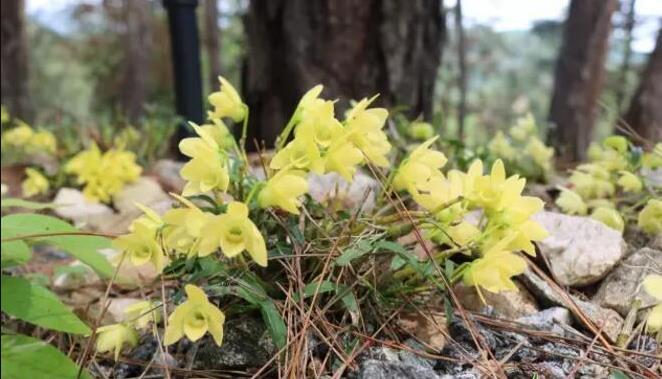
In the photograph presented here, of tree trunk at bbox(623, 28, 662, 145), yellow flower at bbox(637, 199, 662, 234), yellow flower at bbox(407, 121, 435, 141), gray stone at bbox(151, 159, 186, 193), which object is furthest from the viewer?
tree trunk at bbox(623, 28, 662, 145)

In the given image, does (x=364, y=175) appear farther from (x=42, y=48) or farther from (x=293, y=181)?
(x=42, y=48)

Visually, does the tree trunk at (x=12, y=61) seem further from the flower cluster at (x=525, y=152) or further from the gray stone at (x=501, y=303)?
the gray stone at (x=501, y=303)

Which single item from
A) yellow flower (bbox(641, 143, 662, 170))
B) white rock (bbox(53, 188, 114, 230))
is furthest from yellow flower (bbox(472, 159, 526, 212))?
white rock (bbox(53, 188, 114, 230))

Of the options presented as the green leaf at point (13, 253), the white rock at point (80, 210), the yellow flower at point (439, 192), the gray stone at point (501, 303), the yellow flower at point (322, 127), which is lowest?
the white rock at point (80, 210)

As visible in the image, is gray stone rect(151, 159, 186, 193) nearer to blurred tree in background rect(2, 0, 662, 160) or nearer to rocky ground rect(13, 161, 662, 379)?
blurred tree in background rect(2, 0, 662, 160)

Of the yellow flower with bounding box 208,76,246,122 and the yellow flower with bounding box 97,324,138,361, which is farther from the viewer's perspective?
the yellow flower with bounding box 208,76,246,122

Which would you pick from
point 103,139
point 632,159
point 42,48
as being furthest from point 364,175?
point 42,48

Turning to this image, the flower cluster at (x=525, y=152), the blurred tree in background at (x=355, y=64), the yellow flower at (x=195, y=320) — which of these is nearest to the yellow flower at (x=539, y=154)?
the flower cluster at (x=525, y=152)
